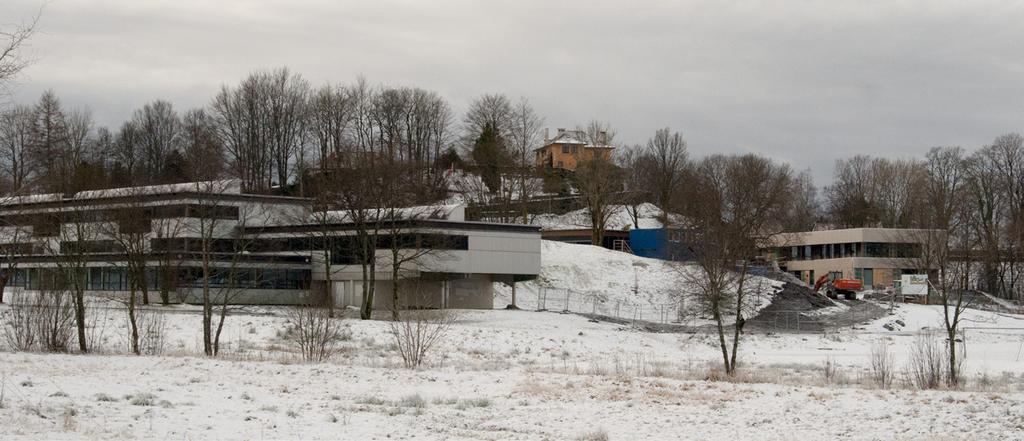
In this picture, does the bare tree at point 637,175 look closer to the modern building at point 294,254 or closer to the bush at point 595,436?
the modern building at point 294,254

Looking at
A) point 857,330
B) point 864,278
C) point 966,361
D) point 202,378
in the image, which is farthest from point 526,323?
point 864,278

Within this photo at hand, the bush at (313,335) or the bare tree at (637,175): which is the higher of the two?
the bare tree at (637,175)

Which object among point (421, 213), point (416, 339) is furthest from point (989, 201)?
point (416, 339)

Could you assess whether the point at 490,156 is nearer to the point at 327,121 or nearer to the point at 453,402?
the point at 327,121

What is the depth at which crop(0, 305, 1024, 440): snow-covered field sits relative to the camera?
761 inches

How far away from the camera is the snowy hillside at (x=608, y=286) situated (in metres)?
77.0

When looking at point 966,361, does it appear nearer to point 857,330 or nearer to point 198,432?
point 857,330

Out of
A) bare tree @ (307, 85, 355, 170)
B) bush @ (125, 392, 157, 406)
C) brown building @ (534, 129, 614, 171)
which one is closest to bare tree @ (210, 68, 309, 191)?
bare tree @ (307, 85, 355, 170)

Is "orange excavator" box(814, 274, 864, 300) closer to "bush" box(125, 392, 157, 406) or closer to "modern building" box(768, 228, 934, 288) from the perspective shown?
"modern building" box(768, 228, 934, 288)

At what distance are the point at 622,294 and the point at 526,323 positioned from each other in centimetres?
2294

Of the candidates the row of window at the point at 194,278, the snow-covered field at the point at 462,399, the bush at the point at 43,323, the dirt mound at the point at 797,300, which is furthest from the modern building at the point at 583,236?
the bush at the point at 43,323

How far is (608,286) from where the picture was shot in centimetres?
8262

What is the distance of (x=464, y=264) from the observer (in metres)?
69.4

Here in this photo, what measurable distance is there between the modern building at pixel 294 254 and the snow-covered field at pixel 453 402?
2675 centimetres
